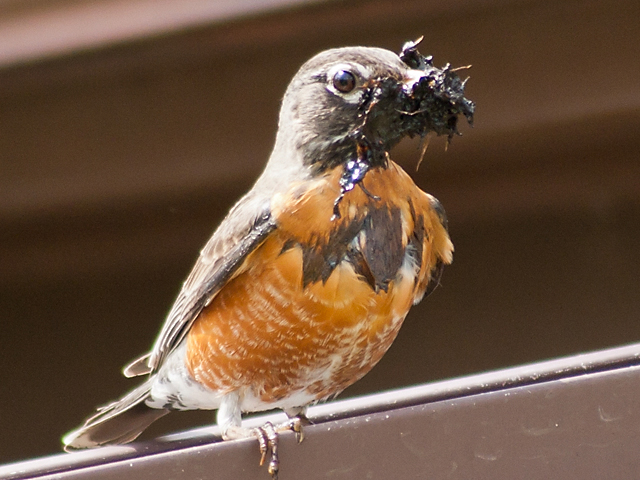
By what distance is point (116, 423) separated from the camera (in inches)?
Result: 80.7

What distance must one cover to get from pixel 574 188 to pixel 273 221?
8.01ft

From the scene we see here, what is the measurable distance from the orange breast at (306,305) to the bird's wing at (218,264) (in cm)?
2

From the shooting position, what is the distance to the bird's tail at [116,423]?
200cm

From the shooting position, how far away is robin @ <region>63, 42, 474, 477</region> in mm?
1515

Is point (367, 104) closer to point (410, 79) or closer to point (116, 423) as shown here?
point (410, 79)

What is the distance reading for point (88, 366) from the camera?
3828 millimetres

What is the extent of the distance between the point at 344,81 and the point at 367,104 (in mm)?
70

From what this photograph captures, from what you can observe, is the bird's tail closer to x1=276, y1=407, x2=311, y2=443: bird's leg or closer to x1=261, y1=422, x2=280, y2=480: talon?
x1=276, y1=407, x2=311, y2=443: bird's leg

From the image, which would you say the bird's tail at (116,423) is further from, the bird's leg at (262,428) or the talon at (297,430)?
the talon at (297,430)

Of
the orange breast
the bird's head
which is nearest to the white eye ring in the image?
the bird's head

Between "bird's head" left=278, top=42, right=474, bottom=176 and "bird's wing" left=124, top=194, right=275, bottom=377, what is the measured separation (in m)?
0.16

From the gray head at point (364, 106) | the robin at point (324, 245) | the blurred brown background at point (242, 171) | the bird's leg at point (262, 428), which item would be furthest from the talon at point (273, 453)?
the blurred brown background at point (242, 171)

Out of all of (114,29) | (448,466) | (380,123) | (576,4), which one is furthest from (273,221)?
(576,4)

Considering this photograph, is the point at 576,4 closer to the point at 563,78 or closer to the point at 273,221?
the point at 563,78
